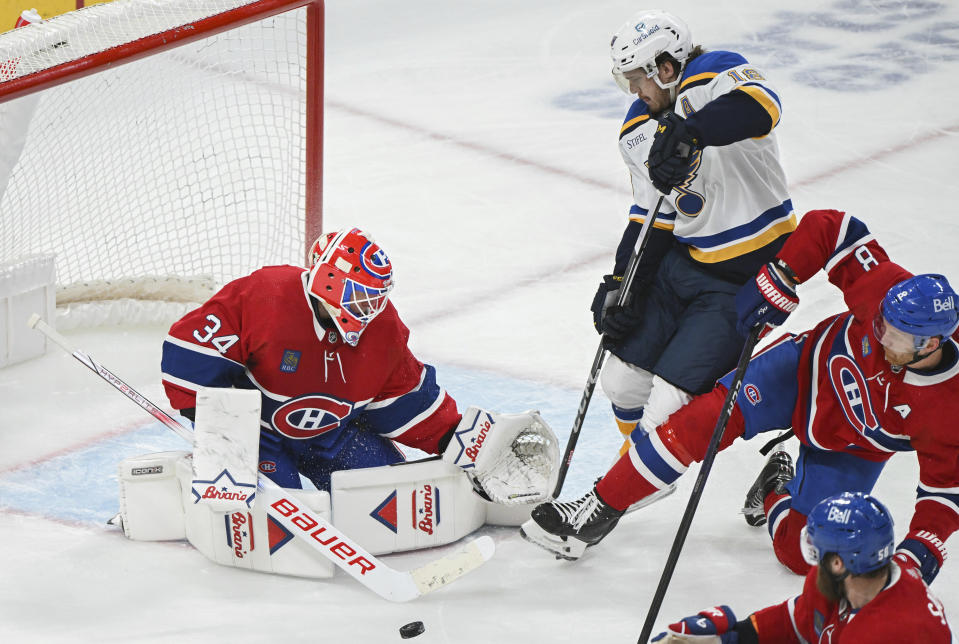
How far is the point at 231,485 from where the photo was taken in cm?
268

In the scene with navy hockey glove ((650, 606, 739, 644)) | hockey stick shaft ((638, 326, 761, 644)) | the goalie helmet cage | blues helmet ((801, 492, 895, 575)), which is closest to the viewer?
blues helmet ((801, 492, 895, 575))

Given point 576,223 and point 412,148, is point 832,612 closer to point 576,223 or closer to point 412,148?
point 576,223

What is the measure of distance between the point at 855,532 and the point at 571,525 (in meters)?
0.88

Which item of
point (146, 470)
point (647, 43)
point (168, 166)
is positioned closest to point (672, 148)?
point (647, 43)

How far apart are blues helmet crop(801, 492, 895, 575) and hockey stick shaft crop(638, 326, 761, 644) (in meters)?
0.48

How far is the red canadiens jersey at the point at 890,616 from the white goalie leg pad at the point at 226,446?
1087 mm

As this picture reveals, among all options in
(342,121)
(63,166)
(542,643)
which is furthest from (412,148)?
(542,643)

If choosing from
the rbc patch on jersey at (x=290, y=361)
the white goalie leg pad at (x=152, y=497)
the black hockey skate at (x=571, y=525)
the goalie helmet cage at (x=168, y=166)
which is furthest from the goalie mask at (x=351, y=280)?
the goalie helmet cage at (x=168, y=166)

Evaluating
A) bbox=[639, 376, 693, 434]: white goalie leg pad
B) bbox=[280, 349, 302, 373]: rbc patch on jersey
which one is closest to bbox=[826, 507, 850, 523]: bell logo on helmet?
bbox=[639, 376, 693, 434]: white goalie leg pad

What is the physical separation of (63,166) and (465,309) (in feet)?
4.14

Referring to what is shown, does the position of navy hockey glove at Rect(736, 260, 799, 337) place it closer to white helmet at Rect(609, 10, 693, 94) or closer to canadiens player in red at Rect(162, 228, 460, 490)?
white helmet at Rect(609, 10, 693, 94)

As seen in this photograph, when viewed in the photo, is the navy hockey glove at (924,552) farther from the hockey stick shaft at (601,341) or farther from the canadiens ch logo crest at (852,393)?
the hockey stick shaft at (601,341)

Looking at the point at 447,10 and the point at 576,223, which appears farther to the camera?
the point at 447,10

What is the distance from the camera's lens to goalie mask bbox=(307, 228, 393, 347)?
2707 mm
